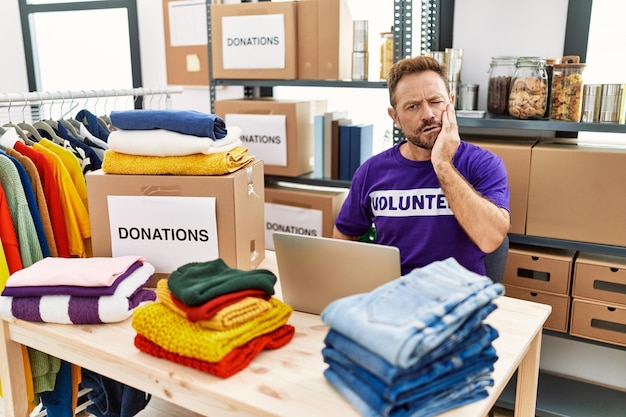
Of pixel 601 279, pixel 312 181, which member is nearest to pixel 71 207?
pixel 312 181

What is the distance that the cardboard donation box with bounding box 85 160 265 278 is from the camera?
156 centimetres

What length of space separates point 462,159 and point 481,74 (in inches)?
37.4

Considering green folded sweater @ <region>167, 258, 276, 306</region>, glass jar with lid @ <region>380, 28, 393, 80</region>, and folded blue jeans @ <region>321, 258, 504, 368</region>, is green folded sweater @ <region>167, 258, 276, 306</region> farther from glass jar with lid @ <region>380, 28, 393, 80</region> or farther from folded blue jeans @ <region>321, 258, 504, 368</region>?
glass jar with lid @ <region>380, 28, 393, 80</region>

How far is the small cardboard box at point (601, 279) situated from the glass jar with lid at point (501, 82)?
Answer: 26.1 inches

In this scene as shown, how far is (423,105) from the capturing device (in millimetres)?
1884

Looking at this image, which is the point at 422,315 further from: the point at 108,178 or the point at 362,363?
the point at 108,178

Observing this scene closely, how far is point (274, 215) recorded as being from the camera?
289cm

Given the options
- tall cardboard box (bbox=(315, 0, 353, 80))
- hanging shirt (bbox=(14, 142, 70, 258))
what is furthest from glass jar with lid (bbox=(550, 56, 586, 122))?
hanging shirt (bbox=(14, 142, 70, 258))

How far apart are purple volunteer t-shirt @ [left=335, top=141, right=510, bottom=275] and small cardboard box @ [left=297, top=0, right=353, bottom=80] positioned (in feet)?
2.60

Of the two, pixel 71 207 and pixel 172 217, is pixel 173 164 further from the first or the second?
pixel 71 207

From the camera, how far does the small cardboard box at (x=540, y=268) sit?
→ 2.26 metres

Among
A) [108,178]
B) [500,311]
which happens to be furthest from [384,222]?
[108,178]

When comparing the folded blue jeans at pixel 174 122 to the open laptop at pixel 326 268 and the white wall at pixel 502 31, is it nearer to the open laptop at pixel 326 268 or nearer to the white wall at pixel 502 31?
the open laptop at pixel 326 268

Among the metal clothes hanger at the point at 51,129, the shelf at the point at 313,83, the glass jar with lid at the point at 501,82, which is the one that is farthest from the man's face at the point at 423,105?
the metal clothes hanger at the point at 51,129
